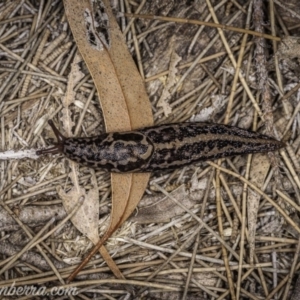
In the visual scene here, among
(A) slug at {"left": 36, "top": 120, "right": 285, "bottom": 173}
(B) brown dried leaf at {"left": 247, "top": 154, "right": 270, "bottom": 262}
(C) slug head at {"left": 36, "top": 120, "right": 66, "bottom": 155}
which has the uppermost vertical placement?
(C) slug head at {"left": 36, "top": 120, "right": 66, "bottom": 155}

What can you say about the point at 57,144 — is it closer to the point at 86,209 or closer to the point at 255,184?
the point at 86,209

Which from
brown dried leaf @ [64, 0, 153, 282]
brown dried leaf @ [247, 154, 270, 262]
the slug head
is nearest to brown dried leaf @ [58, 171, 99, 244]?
brown dried leaf @ [64, 0, 153, 282]

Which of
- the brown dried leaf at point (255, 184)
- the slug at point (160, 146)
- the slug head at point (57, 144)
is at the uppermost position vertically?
the slug head at point (57, 144)

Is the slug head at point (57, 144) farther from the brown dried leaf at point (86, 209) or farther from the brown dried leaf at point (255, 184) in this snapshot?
the brown dried leaf at point (255, 184)

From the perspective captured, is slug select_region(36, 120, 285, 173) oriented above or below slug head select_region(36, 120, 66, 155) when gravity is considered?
below

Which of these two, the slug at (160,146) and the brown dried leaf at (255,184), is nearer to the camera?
the slug at (160,146)

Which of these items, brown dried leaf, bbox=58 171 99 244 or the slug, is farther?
brown dried leaf, bbox=58 171 99 244

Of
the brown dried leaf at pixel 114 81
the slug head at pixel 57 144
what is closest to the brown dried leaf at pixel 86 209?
the brown dried leaf at pixel 114 81

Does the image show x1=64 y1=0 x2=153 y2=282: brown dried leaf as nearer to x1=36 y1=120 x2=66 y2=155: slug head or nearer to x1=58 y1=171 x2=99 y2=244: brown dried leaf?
x1=58 y1=171 x2=99 y2=244: brown dried leaf
